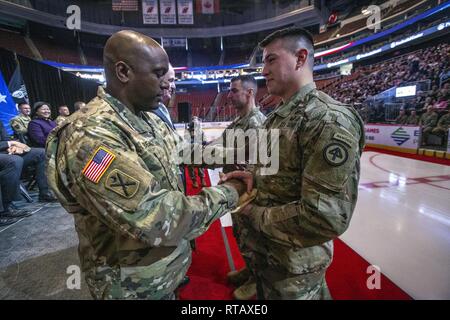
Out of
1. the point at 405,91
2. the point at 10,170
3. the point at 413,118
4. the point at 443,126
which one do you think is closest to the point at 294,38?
the point at 10,170

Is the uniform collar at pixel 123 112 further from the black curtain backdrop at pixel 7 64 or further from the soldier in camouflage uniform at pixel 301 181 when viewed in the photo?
the black curtain backdrop at pixel 7 64

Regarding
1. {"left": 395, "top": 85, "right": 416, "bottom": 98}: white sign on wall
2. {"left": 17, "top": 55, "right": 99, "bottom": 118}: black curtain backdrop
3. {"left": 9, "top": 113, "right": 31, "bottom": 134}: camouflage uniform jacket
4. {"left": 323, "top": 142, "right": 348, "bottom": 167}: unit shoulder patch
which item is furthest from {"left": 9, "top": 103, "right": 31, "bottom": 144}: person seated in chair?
{"left": 395, "top": 85, "right": 416, "bottom": 98}: white sign on wall

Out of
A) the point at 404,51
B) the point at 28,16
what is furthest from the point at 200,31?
the point at 404,51

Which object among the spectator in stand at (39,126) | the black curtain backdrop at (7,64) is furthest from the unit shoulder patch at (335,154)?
the black curtain backdrop at (7,64)

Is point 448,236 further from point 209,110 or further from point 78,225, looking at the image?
point 209,110

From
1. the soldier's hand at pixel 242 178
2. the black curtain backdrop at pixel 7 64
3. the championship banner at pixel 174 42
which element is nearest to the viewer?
the soldier's hand at pixel 242 178

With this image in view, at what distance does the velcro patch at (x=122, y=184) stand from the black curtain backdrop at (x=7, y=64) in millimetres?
7403

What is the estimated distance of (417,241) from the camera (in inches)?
94.7

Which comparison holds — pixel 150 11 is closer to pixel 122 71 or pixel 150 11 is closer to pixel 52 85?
pixel 52 85

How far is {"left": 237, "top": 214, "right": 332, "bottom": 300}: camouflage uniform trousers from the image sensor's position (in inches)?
43.6

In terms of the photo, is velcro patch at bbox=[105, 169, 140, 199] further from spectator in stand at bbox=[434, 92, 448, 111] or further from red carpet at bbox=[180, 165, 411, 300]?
spectator in stand at bbox=[434, 92, 448, 111]

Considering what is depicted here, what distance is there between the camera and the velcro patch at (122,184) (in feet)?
2.22

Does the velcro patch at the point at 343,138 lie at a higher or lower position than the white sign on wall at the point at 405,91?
lower

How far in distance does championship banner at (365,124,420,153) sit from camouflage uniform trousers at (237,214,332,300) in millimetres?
7809
